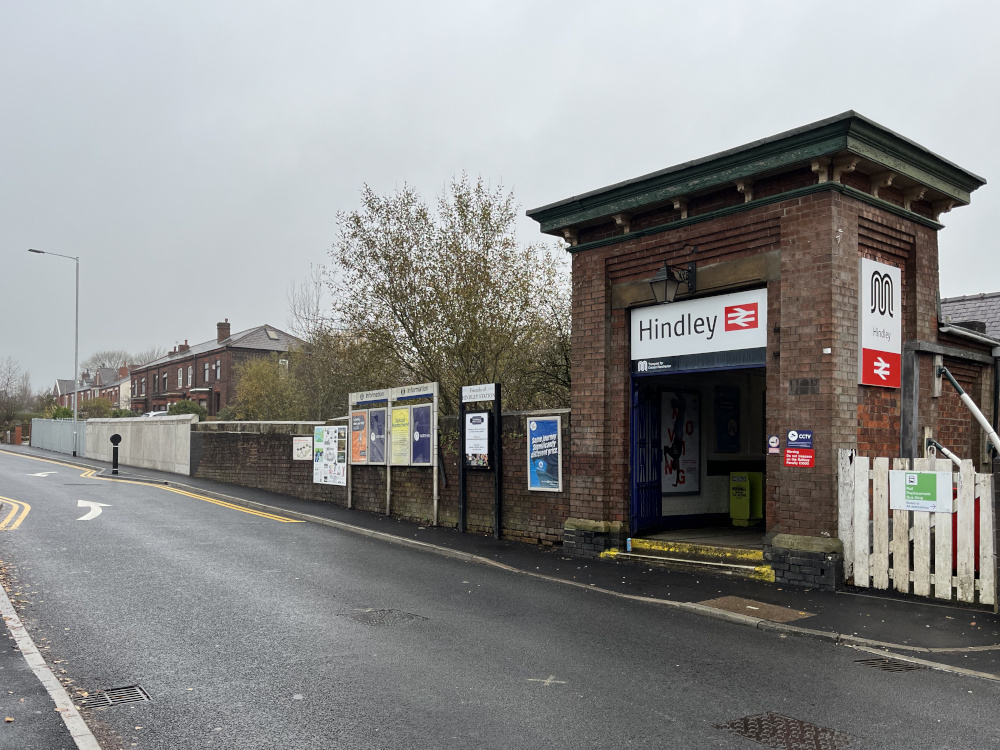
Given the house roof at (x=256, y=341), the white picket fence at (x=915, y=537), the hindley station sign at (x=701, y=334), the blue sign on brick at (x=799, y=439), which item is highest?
the house roof at (x=256, y=341)

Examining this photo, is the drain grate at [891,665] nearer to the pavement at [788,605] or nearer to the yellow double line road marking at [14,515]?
the pavement at [788,605]

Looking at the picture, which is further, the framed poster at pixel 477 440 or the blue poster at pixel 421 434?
the blue poster at pixel 421 434

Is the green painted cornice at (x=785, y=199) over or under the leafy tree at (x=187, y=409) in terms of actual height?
over

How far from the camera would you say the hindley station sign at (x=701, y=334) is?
11039 millimetres

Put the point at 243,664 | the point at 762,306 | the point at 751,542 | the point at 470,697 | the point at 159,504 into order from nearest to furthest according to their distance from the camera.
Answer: the point at 470,697, the point at 243,664, the point at 762,306, the point at 751,542, the point at 159,504

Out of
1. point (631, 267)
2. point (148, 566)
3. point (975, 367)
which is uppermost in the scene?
point (631, 267)

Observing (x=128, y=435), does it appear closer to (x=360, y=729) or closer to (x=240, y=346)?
(x=240, y=346)

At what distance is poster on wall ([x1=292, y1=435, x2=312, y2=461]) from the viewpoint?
21.0 m

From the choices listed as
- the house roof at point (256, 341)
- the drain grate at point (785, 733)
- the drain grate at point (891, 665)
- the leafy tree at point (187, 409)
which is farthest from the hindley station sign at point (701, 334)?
the house roof at point (256, 341)

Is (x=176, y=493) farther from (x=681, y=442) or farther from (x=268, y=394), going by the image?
(x=268, y=394)

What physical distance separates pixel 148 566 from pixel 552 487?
619 cm

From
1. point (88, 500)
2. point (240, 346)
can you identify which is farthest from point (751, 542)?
point (240, 346)

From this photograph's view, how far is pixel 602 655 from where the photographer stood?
6.93 meters

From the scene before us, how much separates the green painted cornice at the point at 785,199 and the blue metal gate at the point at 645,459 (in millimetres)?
2248
